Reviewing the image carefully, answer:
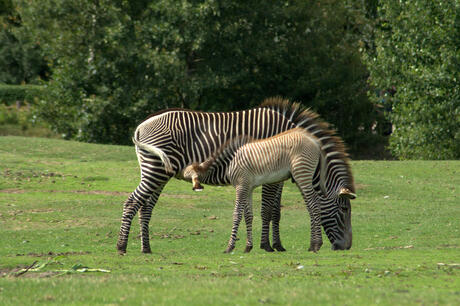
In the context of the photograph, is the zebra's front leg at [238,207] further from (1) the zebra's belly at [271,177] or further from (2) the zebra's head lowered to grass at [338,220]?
(2) the zebra's head lowered to grass at [338,220]

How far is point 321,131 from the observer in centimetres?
1347

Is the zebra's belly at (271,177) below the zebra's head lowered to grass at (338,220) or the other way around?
the other way around

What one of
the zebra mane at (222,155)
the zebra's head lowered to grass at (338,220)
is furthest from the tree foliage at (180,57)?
the zebra's head lowered to grass at (338,220)

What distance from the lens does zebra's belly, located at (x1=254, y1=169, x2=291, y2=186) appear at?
12.9 metres

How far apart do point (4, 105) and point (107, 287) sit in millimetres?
38597

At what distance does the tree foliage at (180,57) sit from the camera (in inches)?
1373

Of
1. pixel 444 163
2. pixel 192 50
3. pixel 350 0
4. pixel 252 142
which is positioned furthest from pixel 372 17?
pixel 252 142

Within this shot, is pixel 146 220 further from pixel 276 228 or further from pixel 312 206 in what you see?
pixel 312 206

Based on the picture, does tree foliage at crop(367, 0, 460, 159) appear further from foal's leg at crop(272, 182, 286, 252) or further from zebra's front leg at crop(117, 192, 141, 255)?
zebra's front leg at crop(117, 192, 141, 255)

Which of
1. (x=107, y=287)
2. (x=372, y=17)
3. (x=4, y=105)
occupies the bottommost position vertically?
(x=4, y=105)

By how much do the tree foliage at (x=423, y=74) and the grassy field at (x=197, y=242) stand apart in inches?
185

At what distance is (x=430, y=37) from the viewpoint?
3011 cm

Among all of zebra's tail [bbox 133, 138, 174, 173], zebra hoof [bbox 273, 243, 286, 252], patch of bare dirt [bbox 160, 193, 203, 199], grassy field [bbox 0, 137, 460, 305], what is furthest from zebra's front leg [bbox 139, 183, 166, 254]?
patch of bare dirt [bbox 160, 193, 203, 199]

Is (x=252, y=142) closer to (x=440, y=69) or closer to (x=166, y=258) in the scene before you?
(x=166, y=258)
